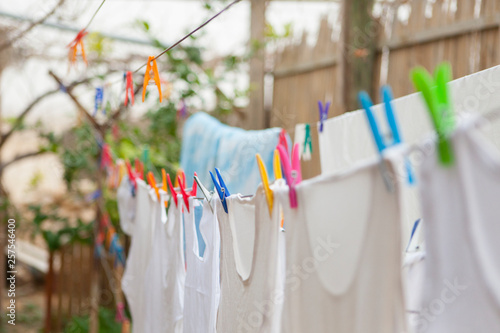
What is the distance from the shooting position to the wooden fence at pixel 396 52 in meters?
2.32

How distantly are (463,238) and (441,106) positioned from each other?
6.9 inches

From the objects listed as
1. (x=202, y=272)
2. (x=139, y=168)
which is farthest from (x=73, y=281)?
(x=202, y=272)

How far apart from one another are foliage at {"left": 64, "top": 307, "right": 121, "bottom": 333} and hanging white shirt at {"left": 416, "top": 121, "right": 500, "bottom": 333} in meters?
3.31

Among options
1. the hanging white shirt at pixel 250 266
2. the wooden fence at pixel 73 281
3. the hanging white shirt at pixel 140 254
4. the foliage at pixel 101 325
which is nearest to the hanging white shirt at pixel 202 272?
the hanging white shirt at pixel 250 266

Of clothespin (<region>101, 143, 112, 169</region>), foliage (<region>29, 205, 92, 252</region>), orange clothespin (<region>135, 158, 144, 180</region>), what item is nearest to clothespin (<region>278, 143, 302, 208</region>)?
orange clothespin (<region>135, 158, 144, 180</region>)

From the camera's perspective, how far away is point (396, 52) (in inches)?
110

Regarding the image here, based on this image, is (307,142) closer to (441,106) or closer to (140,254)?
(140,254)

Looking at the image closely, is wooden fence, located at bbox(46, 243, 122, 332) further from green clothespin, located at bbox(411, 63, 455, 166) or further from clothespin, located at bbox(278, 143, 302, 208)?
green clothespin, located at bbox(411, 63, 455, 166)

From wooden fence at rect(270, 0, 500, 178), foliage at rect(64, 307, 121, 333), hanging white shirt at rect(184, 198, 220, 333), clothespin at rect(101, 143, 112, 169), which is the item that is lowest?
foliage at rect(64, 307, 121, 333)

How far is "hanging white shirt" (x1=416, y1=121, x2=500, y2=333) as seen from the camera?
2.32ft

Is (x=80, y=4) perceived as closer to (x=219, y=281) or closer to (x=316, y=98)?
(x=316, y=98)

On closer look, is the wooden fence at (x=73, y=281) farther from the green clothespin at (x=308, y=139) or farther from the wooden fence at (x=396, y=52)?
the green clothespin at (x=308, y=139)

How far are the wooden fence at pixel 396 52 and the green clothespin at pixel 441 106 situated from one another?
5.53ft

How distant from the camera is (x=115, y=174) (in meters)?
2.72
